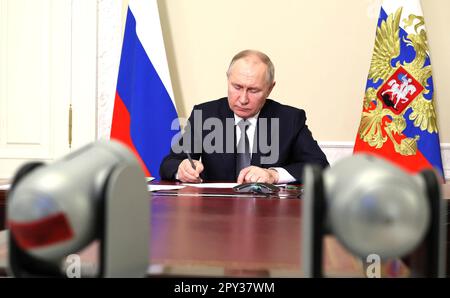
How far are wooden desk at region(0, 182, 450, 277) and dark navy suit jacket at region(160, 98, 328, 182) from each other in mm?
1295

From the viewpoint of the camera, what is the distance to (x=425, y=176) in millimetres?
607

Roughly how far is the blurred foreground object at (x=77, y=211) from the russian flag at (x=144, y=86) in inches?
124

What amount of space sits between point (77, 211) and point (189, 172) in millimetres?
2071

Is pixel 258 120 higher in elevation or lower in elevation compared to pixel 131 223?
higher

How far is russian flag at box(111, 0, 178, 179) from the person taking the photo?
389 centimetres

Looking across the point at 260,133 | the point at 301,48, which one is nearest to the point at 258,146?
the point at 260,133

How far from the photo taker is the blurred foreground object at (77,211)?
587 mm

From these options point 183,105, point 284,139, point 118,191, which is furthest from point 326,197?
point 183,105

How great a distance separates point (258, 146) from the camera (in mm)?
3105

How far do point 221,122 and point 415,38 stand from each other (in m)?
1.52

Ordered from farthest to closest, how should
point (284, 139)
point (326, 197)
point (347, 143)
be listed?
point (347, 143), point (284, 139), point (326, 197)

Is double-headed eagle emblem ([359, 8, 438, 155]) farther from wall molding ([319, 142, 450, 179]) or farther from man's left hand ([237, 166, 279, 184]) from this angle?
man's left hand ([237, 166, 279, 184])

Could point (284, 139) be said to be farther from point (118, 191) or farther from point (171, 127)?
point (118, 191)

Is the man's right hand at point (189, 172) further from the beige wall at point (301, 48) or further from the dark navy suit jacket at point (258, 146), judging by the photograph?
the beige wall at point (301, 48)
